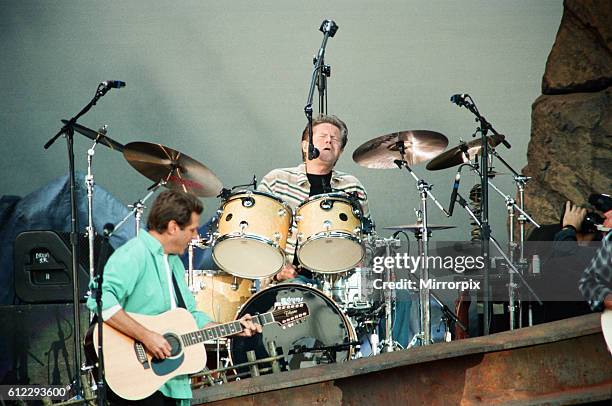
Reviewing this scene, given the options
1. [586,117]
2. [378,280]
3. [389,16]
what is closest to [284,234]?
[378,280]

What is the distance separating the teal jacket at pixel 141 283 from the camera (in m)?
4.10

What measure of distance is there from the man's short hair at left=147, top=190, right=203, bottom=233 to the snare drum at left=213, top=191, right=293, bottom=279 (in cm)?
166

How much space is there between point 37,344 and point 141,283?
2566 mm

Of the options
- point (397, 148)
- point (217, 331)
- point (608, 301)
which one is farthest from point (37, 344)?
point (608, 301)

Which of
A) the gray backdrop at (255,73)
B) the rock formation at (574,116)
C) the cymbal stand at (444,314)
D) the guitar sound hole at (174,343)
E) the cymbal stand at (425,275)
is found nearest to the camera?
the guitar sound hole at (174,343)

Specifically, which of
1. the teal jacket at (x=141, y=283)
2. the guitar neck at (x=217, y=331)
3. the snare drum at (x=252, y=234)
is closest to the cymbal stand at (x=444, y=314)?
the snare drum at (x=252, y=234)

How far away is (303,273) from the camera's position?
652cm

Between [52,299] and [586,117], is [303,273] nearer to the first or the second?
[52,299]

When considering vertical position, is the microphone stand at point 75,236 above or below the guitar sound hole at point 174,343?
above

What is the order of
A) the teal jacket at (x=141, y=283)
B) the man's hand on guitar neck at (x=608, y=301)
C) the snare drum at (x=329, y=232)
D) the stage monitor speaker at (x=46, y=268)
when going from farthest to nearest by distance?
the stage monitor speaker at (x=46, y=268)
the snare drum at (x=329, y=232)
the teal jacket at (x=141, y=283)
the man's hand on guitar neck at (x=608, y=301)

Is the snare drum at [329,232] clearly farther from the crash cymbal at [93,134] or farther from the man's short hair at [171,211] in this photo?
the man's short hair at [171,211]

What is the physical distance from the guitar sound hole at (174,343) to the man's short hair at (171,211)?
50cm

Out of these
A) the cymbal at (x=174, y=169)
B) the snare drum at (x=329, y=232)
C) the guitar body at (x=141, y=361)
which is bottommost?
the guitar body at (x=141, y=361)

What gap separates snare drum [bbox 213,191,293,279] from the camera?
6.03 m
